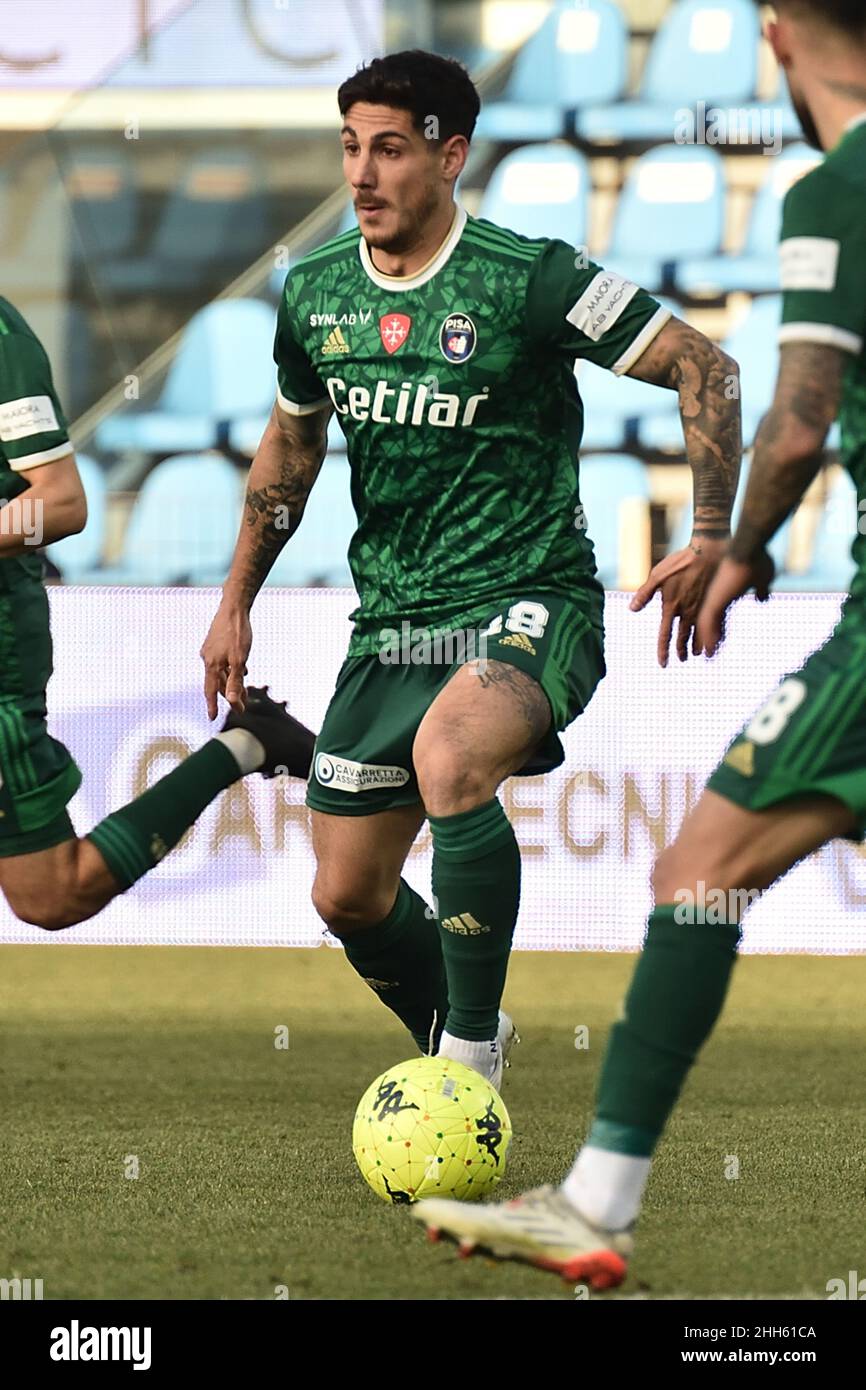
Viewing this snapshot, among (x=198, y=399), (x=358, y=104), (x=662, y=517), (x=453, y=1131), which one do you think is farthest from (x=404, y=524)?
(x=198, y=399)

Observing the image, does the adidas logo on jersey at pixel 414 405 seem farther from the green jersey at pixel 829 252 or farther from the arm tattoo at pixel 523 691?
the green jersey at pixel 829 252

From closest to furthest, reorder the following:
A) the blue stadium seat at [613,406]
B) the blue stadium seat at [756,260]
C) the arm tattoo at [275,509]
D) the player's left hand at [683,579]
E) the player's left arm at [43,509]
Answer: the player's left hand at [683,579] → the player's left arm at [43,509] → the arm tattoo at [275,509] → the blue stadium seat at [613,406] → the blue stadium seat at [756,260]

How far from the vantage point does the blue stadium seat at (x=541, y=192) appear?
1288 centimetres

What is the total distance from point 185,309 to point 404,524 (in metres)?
8.75

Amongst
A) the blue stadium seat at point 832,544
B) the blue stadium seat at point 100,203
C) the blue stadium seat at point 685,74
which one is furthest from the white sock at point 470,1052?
the blue stadium seat at point 685,74

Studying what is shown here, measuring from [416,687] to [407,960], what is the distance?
0.72 metres

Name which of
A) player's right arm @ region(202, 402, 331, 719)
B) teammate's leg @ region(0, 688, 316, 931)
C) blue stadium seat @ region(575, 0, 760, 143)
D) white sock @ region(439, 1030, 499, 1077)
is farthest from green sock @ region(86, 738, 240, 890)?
blue stadium seat @ region(575, 0, 760, 143)

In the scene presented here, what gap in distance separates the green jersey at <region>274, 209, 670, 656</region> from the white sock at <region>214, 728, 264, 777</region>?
1.16 m

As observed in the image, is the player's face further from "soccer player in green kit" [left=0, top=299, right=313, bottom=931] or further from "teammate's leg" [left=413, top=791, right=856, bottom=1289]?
"teammate's leg" [left=413, top=791, right=856, bottom=1289]

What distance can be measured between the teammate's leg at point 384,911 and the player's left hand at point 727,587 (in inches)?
69.9

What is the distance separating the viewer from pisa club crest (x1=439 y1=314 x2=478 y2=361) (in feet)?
14.6

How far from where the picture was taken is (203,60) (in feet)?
43.4

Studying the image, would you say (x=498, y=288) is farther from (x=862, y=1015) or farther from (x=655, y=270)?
(x=655, y=270)

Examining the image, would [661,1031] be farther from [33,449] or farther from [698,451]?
[33,449]
